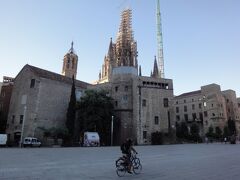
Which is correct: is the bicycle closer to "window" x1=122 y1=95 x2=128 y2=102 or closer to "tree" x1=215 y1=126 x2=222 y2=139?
Result: "window" x1=122 y1=95 x2=128 y2=102

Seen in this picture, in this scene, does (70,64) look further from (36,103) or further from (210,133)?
(210,133)

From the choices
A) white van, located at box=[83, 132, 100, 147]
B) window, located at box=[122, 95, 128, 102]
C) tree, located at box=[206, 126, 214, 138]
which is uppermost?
window, located at box=[122, 95, 128, 102]

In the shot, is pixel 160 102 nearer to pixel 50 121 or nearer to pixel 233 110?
pixel 50 121

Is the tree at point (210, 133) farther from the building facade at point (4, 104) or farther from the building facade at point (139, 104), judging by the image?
the building facade at point (4, 104)

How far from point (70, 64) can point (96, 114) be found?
4352cm

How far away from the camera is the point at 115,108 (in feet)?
177

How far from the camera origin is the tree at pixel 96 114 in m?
47.6

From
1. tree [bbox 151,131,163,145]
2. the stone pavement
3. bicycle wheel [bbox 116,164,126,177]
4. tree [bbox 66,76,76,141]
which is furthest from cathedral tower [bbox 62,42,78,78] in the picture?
bicycle wheel [bbox 116,164,126,177]

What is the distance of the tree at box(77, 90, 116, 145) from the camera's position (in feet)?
156

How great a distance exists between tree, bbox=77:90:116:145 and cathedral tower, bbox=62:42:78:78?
123ft

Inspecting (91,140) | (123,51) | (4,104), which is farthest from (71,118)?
(123,51)

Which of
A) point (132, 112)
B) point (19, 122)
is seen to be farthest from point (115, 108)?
point (19, 122)

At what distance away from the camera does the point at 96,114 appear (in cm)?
→ 4822

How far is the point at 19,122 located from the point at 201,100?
6118cm
